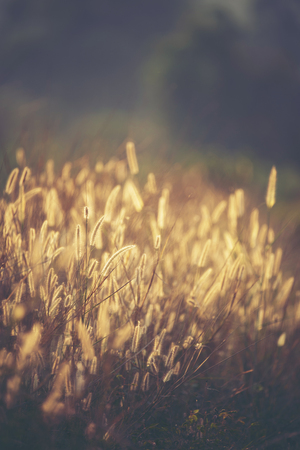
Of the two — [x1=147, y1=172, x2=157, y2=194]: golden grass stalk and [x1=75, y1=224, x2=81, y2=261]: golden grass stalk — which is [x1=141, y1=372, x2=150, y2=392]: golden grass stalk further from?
[x1=147, y1=172, x2=157, y2=194]: golden grass stalk

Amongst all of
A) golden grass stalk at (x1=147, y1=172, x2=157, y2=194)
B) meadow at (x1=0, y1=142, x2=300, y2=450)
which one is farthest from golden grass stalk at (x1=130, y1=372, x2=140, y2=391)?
golden grass stalk at (x1=147, y1=172, x2=157, y2=194)

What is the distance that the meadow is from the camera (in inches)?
36.8

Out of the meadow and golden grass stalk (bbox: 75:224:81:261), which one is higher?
golden grass stalk (bbox: 75:224:81:261)

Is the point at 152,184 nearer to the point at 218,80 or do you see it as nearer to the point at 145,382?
the point at 145,382

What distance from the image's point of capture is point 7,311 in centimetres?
96

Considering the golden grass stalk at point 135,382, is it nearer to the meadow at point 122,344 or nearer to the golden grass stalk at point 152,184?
the meadow at point 122,344

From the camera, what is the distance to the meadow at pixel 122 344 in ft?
3.06

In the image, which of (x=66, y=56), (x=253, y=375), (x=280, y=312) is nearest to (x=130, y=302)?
(x=253, y=375)

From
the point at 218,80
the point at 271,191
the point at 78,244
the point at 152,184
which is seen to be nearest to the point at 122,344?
the point at 78,244

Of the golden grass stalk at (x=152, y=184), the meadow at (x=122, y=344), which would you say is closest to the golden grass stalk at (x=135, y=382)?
the meadow at (x=122, y=344)

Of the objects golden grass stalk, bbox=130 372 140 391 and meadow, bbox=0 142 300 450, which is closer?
meadow, bbox=0 142 300 450

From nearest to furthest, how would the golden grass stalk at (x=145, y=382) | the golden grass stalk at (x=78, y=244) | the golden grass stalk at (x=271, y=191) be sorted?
the golden grass stalk at (x=78, y=244)
the golden grass stalk at (x=145, y=382)
the golden grass stalk at (x=271, y=191)

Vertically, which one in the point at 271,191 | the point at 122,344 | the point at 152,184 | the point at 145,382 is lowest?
the point at 145,382

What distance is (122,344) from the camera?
1086mm
